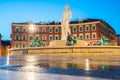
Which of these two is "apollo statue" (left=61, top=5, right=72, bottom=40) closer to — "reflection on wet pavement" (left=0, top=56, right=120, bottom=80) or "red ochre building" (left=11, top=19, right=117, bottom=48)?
"reflection on wet pavement" (left=0, top=56, right=120, bottom=80)

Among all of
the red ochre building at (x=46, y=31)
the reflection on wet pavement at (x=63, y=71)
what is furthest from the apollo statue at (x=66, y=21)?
the red ochre building at (x=46, y=31)

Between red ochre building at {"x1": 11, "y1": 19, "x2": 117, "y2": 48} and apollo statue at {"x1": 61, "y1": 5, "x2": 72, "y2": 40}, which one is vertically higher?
red ochre building at {"x1": 11, "y1": 19, "x2": 117, "y2": 48}

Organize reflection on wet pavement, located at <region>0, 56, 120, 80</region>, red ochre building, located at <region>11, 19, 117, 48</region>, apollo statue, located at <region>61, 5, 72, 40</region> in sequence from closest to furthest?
reflection on wet pavement, located at <region>0, 56, 120, 80</region>
apollo statue, located at <region>61, 5, 72, 40</region>
red ochre building, located at <region>11, 19, 117, 48</region>

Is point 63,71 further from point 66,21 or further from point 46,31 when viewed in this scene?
point 46,31

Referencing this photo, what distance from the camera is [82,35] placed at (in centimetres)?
8550

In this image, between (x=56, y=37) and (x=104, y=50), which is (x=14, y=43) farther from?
(x=104, y=50)

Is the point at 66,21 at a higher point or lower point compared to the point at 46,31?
lower

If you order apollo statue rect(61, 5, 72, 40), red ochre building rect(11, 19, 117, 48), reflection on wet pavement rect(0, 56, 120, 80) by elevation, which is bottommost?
reflection on wet pavement rect(0, 56, 120, 80)

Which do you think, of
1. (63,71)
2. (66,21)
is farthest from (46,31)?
(63,71)

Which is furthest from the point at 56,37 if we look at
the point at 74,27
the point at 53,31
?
the point at 74,27

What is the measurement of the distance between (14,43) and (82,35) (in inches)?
1058

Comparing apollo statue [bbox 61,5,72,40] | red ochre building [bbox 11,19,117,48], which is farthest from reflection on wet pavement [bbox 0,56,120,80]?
red ochre building [bbox 11,19,117,48]

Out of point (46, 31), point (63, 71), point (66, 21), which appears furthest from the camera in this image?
point (46, 31)

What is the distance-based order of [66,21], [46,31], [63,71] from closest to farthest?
[63,71], [66,21], [46,31]
